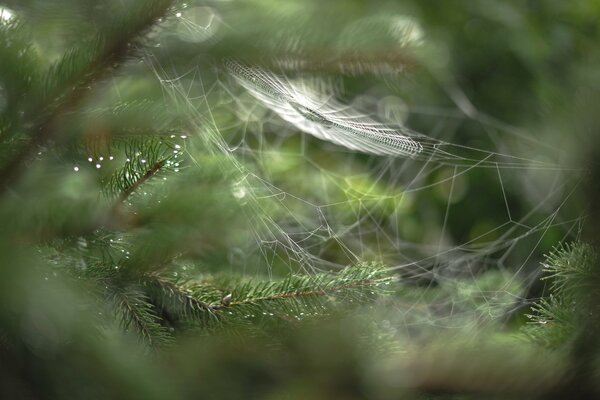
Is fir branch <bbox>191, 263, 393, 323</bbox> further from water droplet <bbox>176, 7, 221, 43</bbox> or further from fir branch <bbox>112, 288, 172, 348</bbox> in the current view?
water droplet <bbox>176, 7, 221, 43</bbox>

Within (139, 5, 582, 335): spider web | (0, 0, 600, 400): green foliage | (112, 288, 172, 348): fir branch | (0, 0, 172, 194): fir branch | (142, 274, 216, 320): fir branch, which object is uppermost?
(0, 0, 172, 194): fir branch

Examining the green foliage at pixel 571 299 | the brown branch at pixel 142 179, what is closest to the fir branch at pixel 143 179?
the brown branch at pixel 142 179

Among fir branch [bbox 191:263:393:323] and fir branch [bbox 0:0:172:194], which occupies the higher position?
fir branch [bbox 0:0:172:194]

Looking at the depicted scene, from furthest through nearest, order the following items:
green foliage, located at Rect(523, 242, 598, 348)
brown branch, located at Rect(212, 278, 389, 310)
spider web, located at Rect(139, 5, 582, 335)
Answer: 1. spider web, located at Rect(139, 5, 582, 335)
2. brown branch, located at Rect(212, 278, 389, 310)
3. green foliage, located at Rect(523, 242, 598, 348)

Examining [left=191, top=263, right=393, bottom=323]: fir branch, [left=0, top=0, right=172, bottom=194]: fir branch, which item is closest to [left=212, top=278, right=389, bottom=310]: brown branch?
[left=191, top=263, right=393, bottom=323]: fir branch

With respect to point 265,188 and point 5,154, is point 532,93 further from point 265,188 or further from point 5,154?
point 5,154

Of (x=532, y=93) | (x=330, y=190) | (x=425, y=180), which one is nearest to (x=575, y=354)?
(x=330, y=190)

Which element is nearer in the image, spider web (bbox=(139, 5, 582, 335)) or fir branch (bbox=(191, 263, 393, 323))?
fir branch (bbox=(191, 263, 393, 323))

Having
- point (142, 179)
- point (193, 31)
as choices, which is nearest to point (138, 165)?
point (142, 179)
